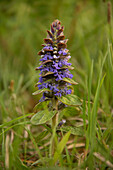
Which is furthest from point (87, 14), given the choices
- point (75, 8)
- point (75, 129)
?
point (75, 129)

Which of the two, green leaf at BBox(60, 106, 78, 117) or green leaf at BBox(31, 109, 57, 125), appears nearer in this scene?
green leaf at BBox(31, 109, 57, 125)

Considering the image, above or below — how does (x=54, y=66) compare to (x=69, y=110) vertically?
above

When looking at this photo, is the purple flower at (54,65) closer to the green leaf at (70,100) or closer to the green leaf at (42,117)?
the green leaf at (70,100)

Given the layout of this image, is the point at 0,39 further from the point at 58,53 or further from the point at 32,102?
the point at 58,53

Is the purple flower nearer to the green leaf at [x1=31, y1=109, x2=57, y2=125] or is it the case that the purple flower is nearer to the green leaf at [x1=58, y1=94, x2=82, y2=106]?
the green leaf at [x1=58, y1=94, x2=82, y2=106]

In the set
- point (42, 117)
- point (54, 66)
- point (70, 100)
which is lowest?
point (42, 117)

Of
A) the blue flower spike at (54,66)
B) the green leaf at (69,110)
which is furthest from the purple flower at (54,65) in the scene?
the green leaf at (69,110)

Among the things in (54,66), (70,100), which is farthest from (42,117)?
(54,66)

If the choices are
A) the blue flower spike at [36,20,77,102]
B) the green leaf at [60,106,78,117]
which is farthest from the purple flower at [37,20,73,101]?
the green leaf at [60,106,78,117]

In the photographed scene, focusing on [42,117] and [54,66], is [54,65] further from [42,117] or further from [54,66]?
[42,117]

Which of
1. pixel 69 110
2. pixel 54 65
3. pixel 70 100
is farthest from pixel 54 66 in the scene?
pixel 69 110

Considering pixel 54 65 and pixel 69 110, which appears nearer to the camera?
pixel 54 65
